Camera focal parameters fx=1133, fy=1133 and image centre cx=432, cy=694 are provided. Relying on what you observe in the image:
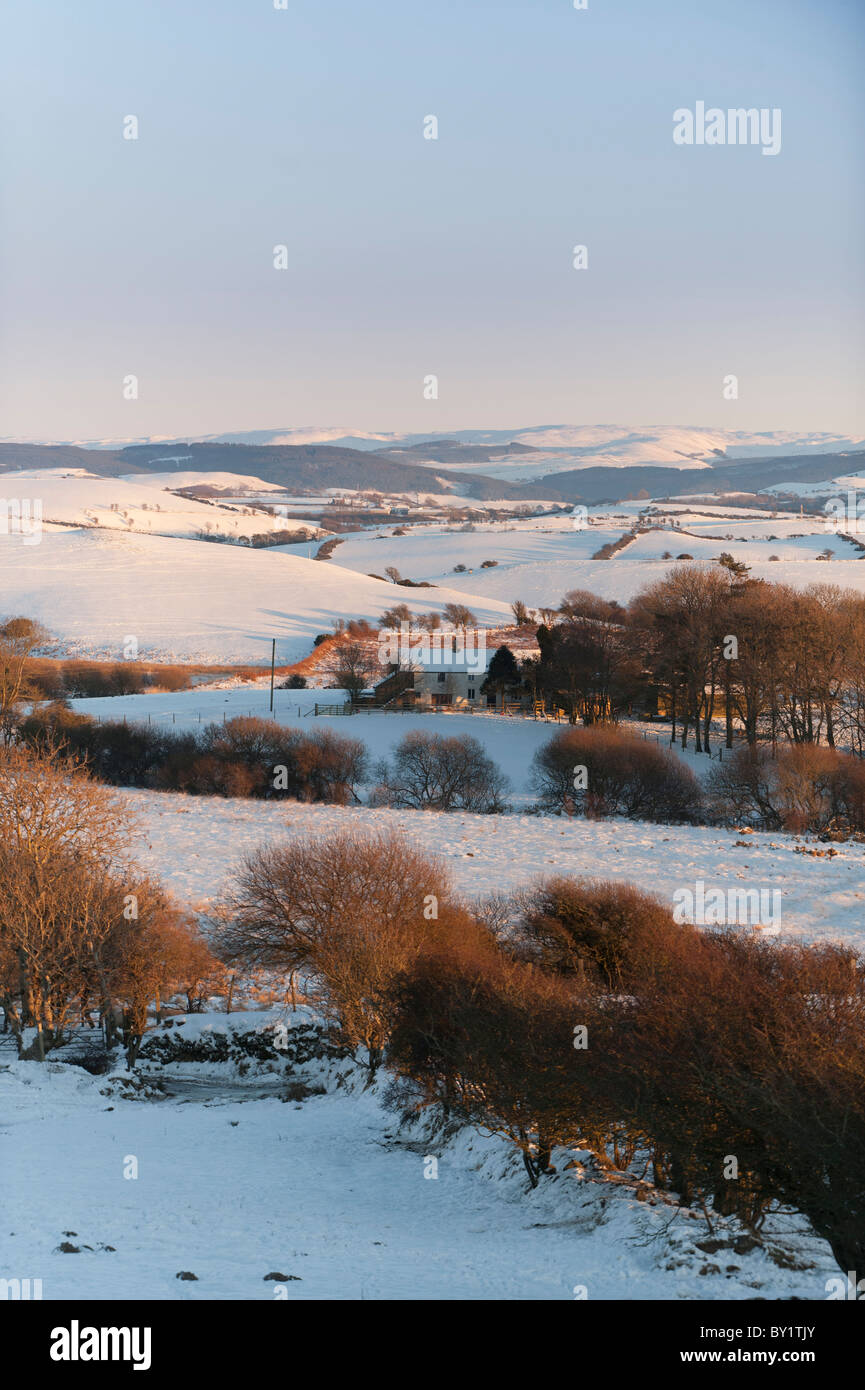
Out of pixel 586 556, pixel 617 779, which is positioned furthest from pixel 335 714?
pixel 586 556

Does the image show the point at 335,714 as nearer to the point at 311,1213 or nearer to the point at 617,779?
the point at 617,779

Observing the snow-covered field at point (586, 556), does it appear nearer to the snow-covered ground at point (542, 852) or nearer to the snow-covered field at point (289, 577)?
the snow-covered field at point (289, 577)

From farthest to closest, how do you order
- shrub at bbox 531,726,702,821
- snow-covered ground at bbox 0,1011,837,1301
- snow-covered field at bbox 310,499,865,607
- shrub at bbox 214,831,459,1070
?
snow-covered field at bbox 310,499,865,607, shrub at bbox 531,726,702,821, shrub at bbox 214,831,459,1070, snow-covered ground at bbox 0,1011,837,1301

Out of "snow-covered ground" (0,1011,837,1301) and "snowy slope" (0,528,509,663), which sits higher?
"snowy slope" (0,528,509,663)

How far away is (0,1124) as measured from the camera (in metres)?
20.6

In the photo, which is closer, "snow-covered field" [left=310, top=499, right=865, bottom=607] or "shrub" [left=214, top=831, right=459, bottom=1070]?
"shrub" [left=214, top=831, right=459, bottom=1070]

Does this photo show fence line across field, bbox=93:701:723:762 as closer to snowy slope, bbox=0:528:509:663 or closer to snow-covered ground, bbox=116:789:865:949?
snow-covered ground, bbox=116:789:865:949

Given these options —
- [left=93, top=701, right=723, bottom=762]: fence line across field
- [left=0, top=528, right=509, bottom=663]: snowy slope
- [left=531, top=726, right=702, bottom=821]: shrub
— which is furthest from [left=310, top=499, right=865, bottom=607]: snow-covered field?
[left=531, top=726, right=702, bottom=821]: shrub


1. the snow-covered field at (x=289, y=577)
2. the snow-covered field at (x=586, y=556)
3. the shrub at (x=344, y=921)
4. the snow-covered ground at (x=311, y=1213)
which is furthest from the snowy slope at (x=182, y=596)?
the snow-covered ground at (x=311, y=1213)

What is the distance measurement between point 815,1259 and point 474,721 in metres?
43.8

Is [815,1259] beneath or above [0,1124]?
above

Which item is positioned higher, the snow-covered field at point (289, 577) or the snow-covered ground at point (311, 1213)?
the snow-covered field at point (289, 577)
